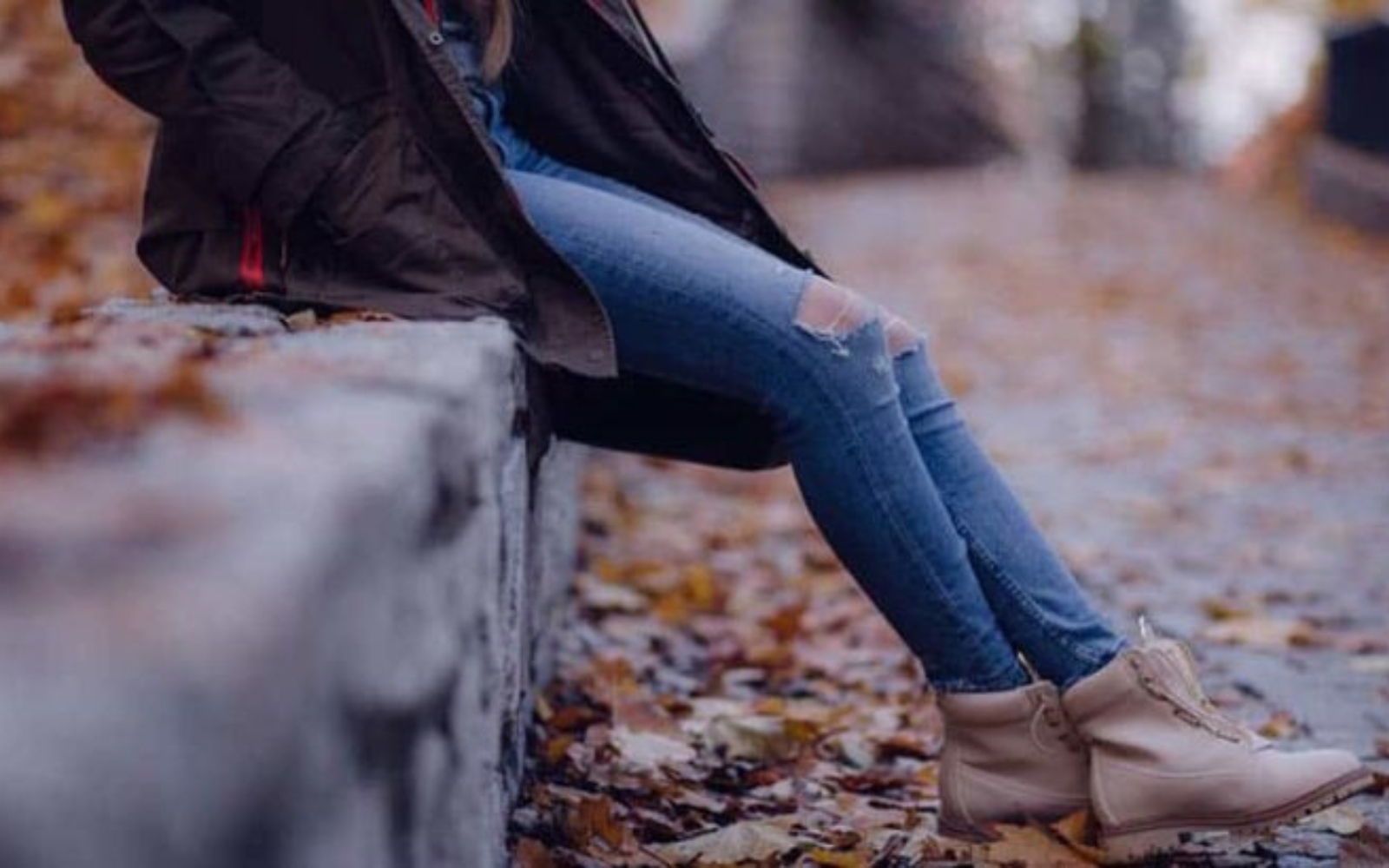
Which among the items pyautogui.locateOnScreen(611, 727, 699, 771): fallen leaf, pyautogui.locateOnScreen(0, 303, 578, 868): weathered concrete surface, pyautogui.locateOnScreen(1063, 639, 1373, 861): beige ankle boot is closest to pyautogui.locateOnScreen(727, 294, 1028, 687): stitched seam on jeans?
pyautogui.locateOnScreen(1063, 639, 1373, 861): beige ankle boot

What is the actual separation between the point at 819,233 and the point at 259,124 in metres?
9.96

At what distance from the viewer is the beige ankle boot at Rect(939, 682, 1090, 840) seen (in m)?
2.77

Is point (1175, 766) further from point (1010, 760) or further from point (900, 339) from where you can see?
point (900, 339)

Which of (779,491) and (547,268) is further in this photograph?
(779,491)

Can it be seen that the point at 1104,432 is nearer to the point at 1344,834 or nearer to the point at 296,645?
the point at 1344,834

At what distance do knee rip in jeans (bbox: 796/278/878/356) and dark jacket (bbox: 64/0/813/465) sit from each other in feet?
0.68

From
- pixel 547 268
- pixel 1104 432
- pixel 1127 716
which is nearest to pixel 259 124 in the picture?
pixel 547 268

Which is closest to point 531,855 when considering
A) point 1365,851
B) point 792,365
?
point 792,365

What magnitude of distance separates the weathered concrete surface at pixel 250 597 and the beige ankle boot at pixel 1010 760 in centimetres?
83

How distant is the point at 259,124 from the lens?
8.46ft

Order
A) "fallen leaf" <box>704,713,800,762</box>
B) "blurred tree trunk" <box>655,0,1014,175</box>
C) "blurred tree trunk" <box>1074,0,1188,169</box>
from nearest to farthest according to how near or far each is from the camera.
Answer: "fallen leaf" <box>704,713,800,762</box> < "blurred tree trunk" <box>655,0,1014,175</box> < "blurred tree trunk" <box>1074,0,1188,169</box>

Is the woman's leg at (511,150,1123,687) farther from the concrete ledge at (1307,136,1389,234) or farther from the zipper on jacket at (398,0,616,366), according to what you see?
the concrete ledge at (1307,136,1389,234)

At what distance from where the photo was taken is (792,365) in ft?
8.53

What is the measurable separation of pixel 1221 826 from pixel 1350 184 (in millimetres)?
11369
